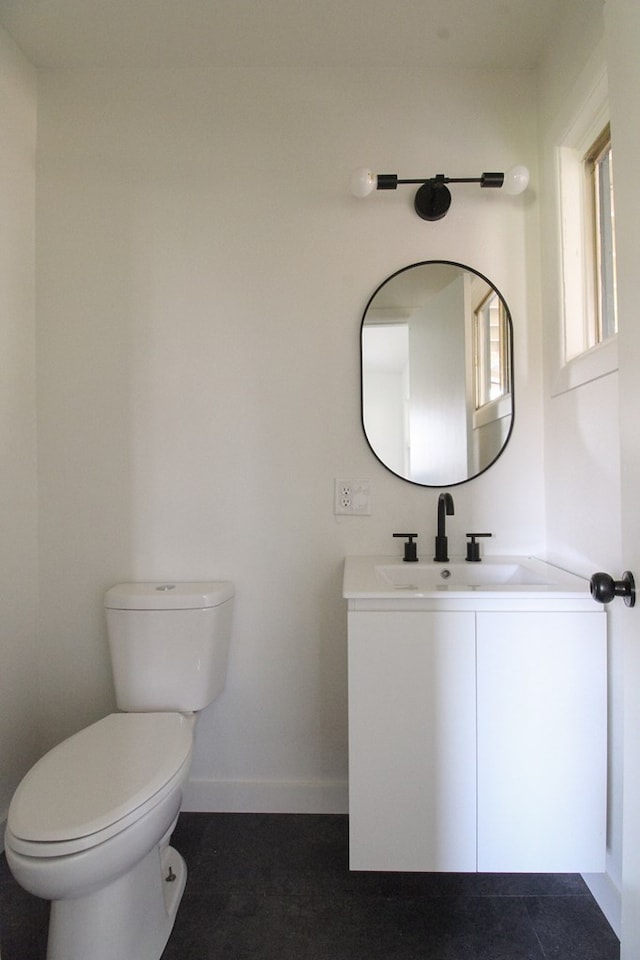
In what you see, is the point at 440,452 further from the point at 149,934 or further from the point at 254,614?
the point at 149,934

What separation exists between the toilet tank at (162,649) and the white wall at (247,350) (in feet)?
0.57

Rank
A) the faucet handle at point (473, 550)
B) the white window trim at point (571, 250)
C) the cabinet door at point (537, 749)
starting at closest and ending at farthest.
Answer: the cabinet door at point (537, 749) < the white window trim at point (571, 250) < the faucet handle at point (473, 550)

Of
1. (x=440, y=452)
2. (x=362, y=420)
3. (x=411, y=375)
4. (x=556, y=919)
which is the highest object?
(x=411, y=375)

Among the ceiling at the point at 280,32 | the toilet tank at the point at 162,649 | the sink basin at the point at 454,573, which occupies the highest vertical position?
the ceiling at the point at 280,32

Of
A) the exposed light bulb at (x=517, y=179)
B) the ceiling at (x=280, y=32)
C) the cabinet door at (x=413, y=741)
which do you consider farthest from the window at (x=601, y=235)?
the cabinet door at (x=413, y=741)

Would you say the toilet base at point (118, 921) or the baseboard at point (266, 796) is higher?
the toilet base at point (118, 921)

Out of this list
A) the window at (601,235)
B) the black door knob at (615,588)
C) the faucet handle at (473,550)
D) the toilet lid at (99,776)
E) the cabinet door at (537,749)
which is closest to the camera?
the black door knob at (615,588)

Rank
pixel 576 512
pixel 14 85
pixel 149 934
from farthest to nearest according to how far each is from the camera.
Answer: pixel 14 85, pixel 576 512, pixel 149 934

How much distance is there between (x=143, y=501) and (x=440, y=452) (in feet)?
3.33

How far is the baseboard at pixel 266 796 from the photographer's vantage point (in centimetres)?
148

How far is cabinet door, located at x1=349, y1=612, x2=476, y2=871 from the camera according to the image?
1043 millimetres

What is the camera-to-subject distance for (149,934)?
1.02m

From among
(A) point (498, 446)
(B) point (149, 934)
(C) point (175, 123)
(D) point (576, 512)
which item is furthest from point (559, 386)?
(B) point (149, 934)

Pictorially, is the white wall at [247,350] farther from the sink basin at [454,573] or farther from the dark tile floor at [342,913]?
the dark tile floor at [342,913]
